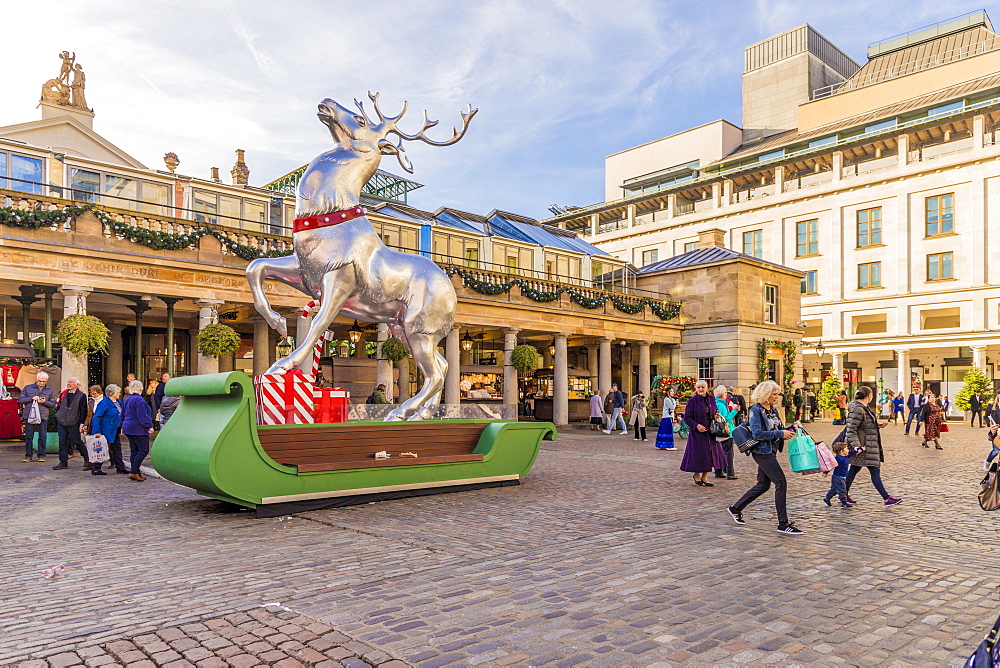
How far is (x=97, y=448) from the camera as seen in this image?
11953 millimetres

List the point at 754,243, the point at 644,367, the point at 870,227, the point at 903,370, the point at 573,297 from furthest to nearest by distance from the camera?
the point at 754,243
the point at 870,227
the point at 903,370
the point at 644,367
the point at 573,297

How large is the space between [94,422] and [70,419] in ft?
4.48

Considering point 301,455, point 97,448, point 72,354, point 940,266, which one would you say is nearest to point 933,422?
point 301,455

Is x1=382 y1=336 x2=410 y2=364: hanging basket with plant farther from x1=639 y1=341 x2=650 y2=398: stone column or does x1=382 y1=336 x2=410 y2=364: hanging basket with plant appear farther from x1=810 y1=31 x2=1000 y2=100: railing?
x1=810 y1=31 x2=1000 y2=100: railing

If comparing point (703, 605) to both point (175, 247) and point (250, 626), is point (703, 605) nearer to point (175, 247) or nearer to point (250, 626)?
point (250, 626)

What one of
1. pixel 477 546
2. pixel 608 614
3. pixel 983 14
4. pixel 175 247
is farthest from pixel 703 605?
pixel 983 14

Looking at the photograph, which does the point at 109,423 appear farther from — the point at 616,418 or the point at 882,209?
the point at 882,209

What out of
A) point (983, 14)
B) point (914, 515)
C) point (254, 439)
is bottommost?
point (914, 515)

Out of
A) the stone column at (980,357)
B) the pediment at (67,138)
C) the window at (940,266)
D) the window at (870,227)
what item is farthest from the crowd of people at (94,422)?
the window at (870,227)

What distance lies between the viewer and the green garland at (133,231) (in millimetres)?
17125

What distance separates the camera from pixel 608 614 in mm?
4891

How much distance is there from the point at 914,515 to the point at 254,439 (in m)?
8.12

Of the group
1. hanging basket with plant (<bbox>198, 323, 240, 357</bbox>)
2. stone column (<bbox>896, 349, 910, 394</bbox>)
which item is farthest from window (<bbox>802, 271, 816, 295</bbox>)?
hanging basket with plant (<bbox>198, 323, 240, 357</bbox>)

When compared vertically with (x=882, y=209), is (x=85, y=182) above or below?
below
